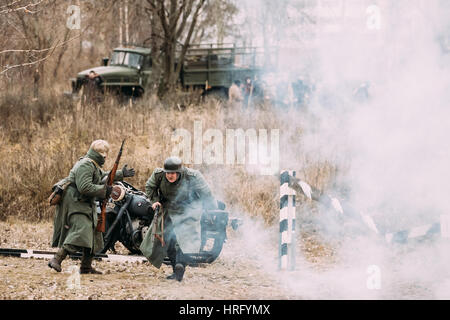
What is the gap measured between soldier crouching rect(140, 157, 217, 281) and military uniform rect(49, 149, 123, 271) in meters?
0.61

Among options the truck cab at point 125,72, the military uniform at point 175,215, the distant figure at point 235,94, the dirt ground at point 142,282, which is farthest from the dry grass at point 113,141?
the military uniform at point 175,215

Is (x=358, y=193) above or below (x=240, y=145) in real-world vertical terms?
below

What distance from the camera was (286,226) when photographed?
9250 millimetres

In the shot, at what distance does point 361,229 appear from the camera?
11.5m

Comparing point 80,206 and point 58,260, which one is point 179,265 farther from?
point 58,260

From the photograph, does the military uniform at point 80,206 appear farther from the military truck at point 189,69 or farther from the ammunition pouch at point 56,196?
the military truck at point 189,69

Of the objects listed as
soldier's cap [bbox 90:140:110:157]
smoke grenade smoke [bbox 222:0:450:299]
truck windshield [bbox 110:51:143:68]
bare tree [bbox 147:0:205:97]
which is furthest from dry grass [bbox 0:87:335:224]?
soldier's cap [bbox 90:140:110:157]

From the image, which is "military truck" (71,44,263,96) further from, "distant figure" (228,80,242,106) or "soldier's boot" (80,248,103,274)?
"soldier's boot" (80,248,103,274)

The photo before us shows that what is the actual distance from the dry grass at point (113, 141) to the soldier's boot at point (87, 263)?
13.6 feet

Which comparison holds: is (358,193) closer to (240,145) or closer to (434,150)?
(434,150)

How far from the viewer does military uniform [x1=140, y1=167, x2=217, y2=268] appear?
8547 mm

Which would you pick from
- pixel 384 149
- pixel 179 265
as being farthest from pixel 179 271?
pixel 384 149
